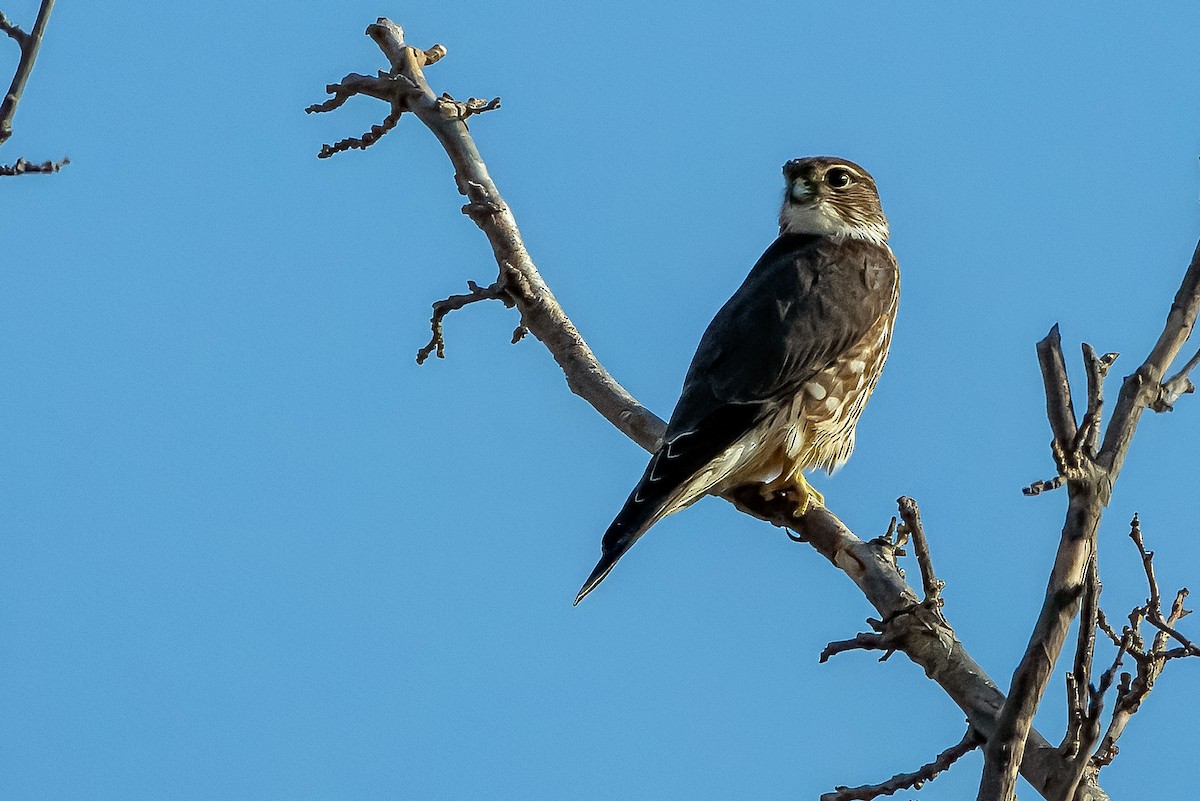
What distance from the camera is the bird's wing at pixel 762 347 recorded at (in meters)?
5.06

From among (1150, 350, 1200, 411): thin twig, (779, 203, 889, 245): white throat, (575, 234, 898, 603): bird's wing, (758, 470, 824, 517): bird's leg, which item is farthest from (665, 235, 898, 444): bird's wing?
(1150, 350, 1200, 411): thin twig

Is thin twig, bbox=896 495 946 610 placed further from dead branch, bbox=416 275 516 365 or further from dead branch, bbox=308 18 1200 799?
dead branch, bbox=416 275 516 365

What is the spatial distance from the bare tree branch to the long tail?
2.15 metres

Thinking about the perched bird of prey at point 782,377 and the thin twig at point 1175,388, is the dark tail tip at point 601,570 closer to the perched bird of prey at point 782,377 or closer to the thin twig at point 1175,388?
the perched bird of prey at point 782,377

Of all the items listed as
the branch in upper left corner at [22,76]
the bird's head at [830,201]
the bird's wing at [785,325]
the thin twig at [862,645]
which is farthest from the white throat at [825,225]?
the branch in upper left corner at [22,76]

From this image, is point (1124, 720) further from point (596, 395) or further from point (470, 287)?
point (470, 287)

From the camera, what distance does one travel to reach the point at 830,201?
21.8ft

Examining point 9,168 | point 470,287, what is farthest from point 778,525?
point 9,168

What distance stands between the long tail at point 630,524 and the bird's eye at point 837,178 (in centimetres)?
220

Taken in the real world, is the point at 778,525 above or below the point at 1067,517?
above

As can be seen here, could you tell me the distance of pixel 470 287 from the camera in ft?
17.6

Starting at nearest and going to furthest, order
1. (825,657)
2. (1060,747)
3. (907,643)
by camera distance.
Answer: (1060,747)
(825,657)
(907,643)

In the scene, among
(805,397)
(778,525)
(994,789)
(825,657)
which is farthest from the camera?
(805,397)

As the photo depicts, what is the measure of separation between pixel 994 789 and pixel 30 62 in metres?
2.42
